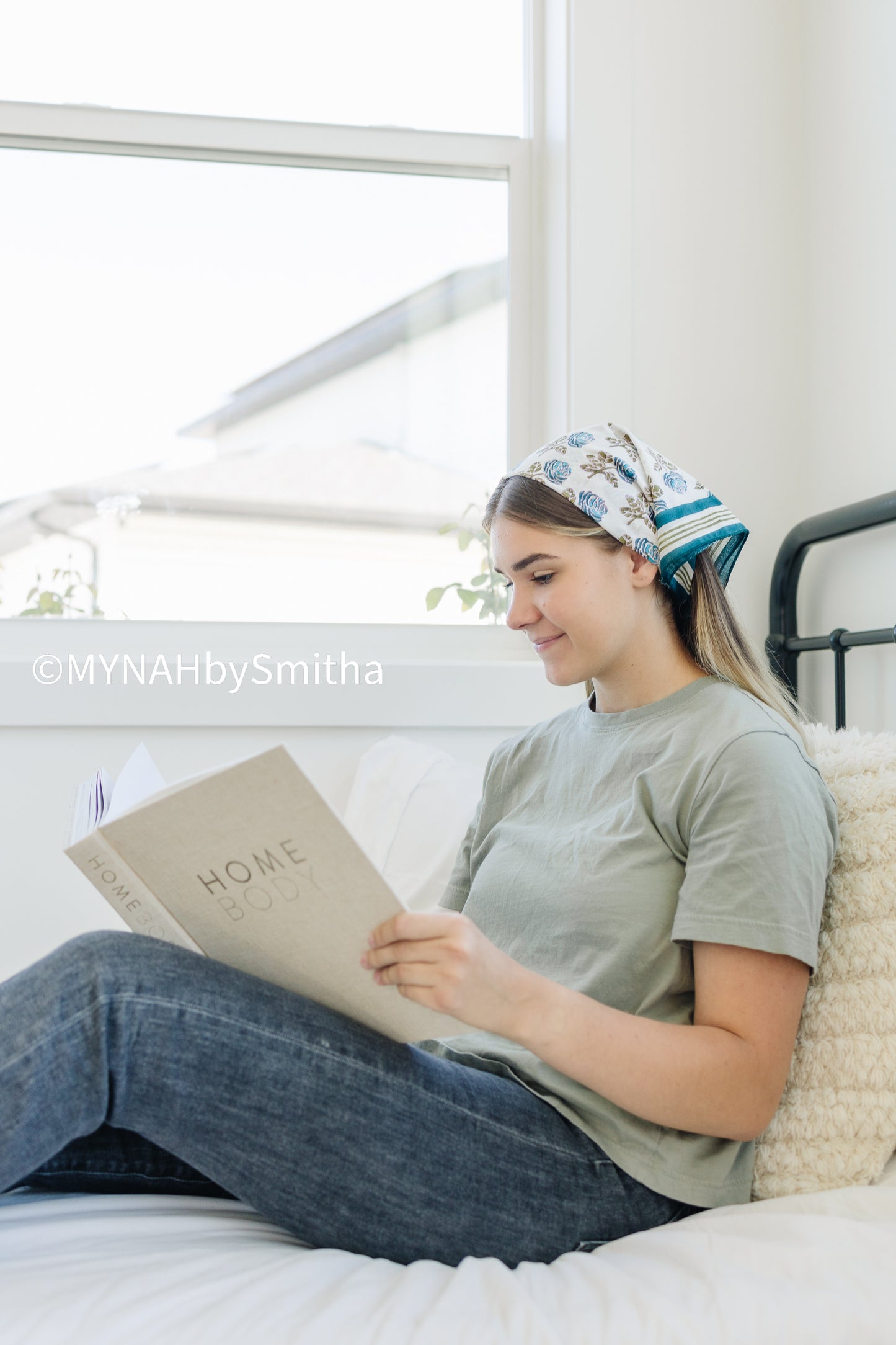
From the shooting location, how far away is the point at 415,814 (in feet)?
5.11

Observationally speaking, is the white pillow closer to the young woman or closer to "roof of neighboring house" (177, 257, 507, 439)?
the young woman

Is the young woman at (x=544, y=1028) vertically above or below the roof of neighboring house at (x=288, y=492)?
below

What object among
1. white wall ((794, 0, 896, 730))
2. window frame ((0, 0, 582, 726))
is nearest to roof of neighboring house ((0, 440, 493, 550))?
window frame ((0, 0, 582, 726))

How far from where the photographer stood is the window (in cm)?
185

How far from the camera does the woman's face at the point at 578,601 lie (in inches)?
41.3

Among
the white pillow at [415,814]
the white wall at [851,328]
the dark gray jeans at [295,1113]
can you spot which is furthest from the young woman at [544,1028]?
the white wall at [851,328]

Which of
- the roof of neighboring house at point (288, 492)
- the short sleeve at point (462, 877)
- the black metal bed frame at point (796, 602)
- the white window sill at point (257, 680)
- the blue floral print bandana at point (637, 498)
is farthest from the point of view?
the roof of neighboring house at point (288, 492)

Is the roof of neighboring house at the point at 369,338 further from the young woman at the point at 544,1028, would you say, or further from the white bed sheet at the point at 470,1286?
the white bed sheet at the point at 470,1286

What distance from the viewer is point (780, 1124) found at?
895mm

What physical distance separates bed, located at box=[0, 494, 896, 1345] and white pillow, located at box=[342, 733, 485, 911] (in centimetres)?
63

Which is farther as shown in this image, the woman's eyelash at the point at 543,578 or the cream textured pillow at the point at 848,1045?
the woman's eyelash at the point at 543,578

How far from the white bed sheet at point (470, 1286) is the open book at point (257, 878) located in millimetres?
174

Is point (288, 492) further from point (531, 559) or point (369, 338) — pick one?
point (531, 559)

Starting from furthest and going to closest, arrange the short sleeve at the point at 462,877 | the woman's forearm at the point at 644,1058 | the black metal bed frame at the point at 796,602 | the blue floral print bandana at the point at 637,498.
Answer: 1. the black metal bed frame at the point at 796,602
2. the short sleeve at the point at 462,877
3. the blue floral print bandana at the point at 637,498
4. the woman's forearm at the point at 644,1058
